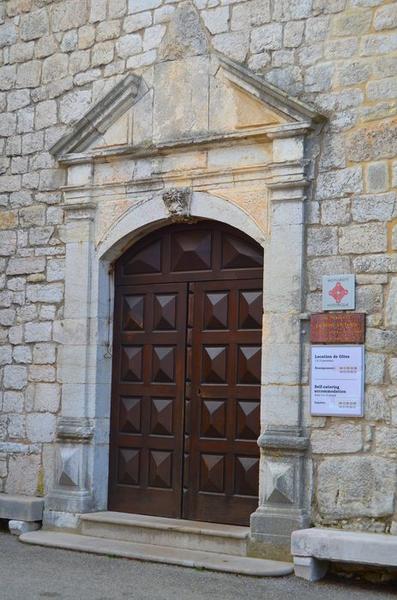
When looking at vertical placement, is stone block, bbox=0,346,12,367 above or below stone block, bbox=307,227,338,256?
below

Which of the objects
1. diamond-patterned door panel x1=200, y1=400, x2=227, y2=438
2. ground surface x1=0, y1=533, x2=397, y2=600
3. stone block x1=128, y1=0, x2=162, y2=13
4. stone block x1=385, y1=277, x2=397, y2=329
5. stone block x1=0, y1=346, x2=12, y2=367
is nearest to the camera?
ground surface x1=0, y1=533, x2=397, y2=600

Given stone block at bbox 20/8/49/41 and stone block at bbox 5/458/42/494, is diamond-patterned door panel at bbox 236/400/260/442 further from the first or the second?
stone block at bbox 20/8/49/41

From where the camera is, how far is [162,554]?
6621 mm

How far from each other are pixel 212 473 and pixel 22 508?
158cm

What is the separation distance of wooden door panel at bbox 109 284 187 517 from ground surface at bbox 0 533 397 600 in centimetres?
97

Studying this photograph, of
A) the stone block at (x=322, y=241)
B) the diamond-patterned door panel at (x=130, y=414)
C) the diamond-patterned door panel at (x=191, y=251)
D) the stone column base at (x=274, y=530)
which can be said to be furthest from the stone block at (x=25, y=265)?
the stone column base at (x=274, y=530)

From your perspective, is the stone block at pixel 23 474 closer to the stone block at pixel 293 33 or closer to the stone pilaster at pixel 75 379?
the stone pilaster at pixel 75 379

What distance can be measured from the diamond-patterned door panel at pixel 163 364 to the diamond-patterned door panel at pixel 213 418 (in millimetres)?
384

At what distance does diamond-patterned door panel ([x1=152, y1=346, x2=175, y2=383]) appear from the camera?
748cm

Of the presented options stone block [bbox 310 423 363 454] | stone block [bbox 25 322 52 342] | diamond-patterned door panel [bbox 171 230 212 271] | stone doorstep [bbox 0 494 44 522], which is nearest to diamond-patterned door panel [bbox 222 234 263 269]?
diamond-patterned door panel [bbox 171 230 212 271]

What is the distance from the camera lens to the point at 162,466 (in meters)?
7.45

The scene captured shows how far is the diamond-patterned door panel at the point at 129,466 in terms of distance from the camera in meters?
7.61

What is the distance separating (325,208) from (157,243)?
1.59 m

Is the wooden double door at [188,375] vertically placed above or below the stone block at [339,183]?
below
